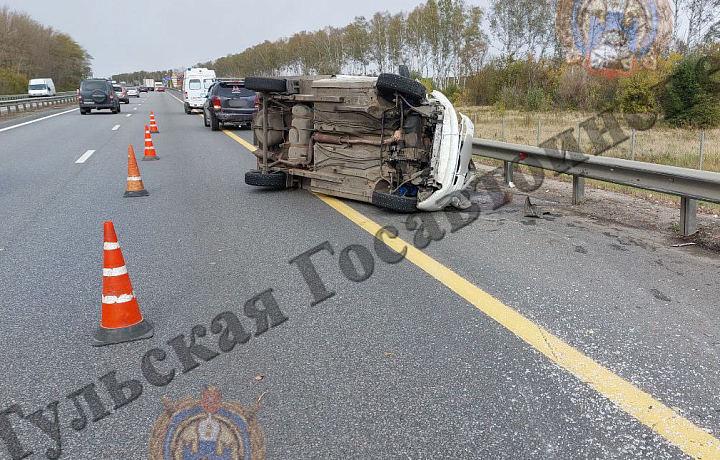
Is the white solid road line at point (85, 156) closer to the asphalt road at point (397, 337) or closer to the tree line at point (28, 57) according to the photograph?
the asphalt road at point (397, 337)

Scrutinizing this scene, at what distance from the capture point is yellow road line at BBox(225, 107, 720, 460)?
277 cm

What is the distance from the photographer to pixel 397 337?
156 inches

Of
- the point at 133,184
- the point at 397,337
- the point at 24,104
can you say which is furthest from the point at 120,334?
the point at 24,104

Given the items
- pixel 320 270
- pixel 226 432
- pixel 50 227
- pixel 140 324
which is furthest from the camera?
pixel 50 227

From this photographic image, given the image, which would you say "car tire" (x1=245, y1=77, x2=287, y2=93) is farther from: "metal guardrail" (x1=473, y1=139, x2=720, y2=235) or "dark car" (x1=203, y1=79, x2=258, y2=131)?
"dark car" (x1=203, y1=79, x2=258, y2=131)

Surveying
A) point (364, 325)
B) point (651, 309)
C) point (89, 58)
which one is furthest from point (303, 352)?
point (89, 58)

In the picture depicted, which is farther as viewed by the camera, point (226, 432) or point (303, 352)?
point (303, 352)

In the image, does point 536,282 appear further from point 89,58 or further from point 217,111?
point 89,58

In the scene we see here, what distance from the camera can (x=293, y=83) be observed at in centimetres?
862

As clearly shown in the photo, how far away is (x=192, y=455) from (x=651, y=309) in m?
3.31

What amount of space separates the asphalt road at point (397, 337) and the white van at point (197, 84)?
94.7 ft

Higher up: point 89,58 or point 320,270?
point 89,58

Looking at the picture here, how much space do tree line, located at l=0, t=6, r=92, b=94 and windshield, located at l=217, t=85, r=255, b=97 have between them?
55.9m

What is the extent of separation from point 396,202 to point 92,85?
32857mm
